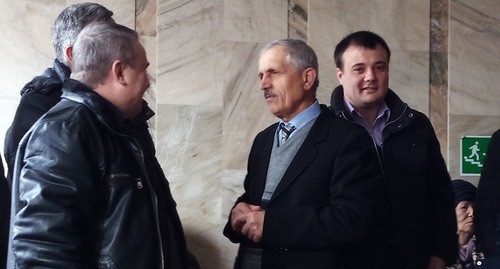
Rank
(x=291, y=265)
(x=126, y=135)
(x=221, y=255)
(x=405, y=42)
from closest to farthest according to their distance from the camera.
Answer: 1. (x=126, y=135)
2. (x=291, y=265)
3. (x=221, y=255)
4. (x=405, y=42)

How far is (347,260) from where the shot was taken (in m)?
2.19

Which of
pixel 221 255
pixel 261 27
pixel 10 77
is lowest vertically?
pixel 221 255

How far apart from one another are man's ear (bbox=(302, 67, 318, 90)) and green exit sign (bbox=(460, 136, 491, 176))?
1.97 meters

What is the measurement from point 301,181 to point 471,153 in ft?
7.00

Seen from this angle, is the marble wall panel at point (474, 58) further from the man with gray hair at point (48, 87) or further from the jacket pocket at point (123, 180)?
the jacket pocket at point (123, 180)

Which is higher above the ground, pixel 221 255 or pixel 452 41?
pixel 452 41

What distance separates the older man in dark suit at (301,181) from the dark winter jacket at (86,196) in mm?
366

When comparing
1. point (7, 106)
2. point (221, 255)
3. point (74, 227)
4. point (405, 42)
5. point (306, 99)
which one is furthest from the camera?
point (405, 42)

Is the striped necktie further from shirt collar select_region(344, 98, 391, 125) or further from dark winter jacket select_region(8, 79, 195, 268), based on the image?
dark winter jacket select_region(8, 79, 195, 268)

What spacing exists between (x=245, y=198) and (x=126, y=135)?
68 cm

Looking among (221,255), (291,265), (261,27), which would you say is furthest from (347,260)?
(261,27)

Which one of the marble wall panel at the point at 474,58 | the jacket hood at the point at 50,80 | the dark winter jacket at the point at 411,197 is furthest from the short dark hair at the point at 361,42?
the marble wall panel at the point at 474,58

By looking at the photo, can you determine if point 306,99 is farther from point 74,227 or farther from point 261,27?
point 261,27

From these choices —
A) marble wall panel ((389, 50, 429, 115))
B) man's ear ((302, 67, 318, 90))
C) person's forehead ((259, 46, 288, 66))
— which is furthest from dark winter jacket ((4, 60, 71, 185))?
marble wall panel ((389, 50, 429, 115))
